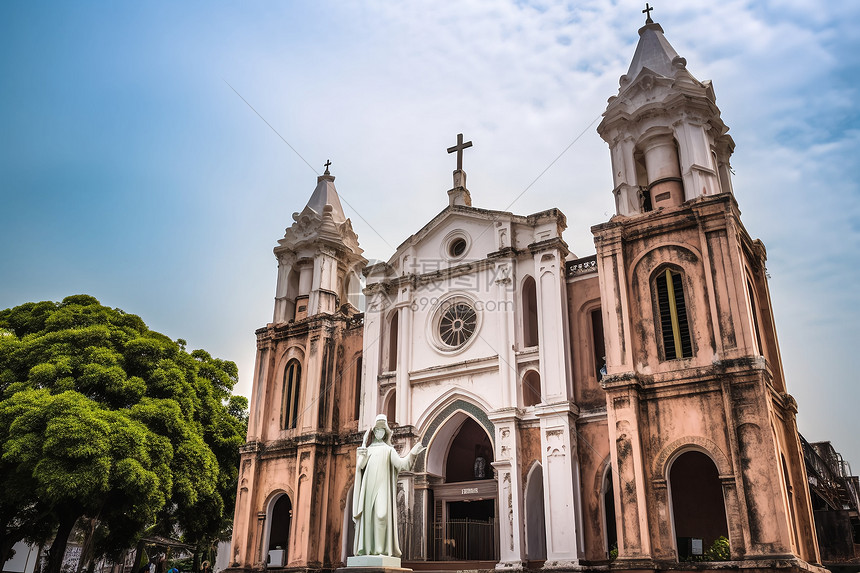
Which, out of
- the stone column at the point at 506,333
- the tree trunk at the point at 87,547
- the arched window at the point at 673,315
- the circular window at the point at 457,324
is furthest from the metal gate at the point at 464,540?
the tree trunk at the point at 87,547

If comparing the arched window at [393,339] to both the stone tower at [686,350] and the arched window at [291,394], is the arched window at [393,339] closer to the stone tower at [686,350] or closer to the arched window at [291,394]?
the arched window at [291,394]

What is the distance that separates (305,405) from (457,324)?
555 cm

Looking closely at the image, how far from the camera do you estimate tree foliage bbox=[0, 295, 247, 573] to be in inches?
659

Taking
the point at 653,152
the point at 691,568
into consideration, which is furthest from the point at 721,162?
the point at 691,568

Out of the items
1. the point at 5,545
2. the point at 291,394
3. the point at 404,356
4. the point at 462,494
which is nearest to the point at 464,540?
the point at 462,494

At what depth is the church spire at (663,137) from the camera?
17.5m

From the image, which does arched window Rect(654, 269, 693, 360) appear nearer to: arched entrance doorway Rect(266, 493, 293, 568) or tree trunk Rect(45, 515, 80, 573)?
arched entrance doorway Rect(266, 493, 293, 568)

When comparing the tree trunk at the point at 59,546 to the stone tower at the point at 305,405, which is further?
the stone tower at the point at 305,405

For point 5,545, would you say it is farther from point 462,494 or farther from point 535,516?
point 535,516

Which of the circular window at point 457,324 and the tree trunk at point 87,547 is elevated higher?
the circular window at point 457,324

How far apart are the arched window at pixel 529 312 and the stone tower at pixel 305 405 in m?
5.85

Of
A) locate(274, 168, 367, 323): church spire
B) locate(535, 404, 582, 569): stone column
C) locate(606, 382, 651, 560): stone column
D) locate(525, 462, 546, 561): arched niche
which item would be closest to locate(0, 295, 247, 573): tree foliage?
locate(274, 168, 367, 323): church spire

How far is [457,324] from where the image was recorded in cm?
1950

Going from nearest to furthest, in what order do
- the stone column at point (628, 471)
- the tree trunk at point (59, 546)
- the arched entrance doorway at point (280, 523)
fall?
the stone column at point (628, 471), the tree trunk at point (59, 546), the arched entrance doorway at point (280, 523)
